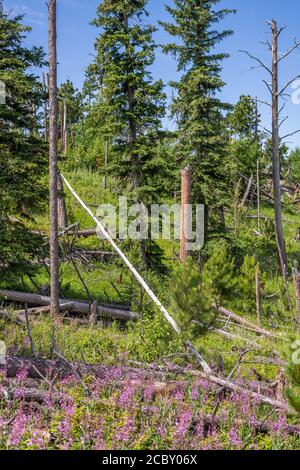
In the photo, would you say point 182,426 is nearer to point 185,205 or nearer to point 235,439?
point 235,439

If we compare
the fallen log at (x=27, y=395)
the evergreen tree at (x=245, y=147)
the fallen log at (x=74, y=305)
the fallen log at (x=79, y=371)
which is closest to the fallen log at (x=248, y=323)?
the fallen log at (x=74, y=305)

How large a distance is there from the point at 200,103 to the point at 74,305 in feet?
34.5

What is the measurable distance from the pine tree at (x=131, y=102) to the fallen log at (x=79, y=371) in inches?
343

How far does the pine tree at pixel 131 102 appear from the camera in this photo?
15906 millimetres

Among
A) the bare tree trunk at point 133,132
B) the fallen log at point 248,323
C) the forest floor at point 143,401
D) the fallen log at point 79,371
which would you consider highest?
the bare tree trunk at point 133,132

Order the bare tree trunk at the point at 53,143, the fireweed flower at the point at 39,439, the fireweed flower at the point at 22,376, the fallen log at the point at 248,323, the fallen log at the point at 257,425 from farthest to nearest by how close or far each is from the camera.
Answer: the bare tree trunk at the point at 53,143 < the fallen log at the point at 248,323 < the fireweed flower at the point at 22,376 < the fallen log at the point at 257,425 < the fireweed flower at the point at 39,439

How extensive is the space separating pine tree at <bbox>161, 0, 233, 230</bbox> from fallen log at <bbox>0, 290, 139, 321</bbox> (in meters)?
6.73

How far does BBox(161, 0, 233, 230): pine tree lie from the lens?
1855cm

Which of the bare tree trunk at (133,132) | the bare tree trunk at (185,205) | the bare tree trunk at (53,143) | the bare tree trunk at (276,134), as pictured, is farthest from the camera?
the bare tree trunk at (276,134)

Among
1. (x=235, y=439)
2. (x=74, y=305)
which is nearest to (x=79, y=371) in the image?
(x=235, y=439)

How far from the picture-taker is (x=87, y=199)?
30766 mm

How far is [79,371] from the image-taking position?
23.5 feet

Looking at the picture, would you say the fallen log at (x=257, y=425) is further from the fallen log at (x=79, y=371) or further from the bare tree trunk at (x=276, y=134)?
the bare tree trunk at (x=276, y=134)

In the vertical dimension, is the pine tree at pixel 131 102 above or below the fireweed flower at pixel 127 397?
above
